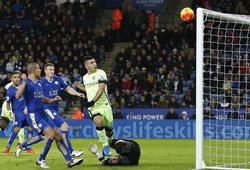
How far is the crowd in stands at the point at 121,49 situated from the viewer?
1053 inches

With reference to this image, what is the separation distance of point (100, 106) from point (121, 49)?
593 inches

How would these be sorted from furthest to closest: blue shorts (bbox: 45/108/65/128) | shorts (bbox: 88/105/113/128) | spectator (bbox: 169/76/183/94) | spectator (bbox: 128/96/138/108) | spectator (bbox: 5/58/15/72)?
spectator (bbox: 5/58/15/72) → spectator (bbox: 169/76/183/94) → spectator (bbox: 128/96/138/108) → blue shorts (bbox: 45/108/65/128) → shorts (bbox: 88/105/113/128)

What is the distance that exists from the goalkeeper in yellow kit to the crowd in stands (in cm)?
1116

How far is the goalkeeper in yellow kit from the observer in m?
13.8

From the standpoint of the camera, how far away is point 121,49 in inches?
1141

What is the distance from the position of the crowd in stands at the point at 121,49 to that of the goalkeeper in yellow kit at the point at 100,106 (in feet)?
36.6

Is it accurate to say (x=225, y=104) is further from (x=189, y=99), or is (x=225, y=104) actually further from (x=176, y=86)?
(x=176, y=86)

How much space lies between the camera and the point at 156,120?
24453 mm

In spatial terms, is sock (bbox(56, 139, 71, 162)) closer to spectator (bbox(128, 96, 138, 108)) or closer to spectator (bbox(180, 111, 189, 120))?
spectator (bbox(180, 111, 189, 120))

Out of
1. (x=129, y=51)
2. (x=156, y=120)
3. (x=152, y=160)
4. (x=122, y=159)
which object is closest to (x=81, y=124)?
(x=156, y=120)

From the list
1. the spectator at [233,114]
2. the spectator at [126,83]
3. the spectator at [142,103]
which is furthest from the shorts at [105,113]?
the spectator at [126,83]

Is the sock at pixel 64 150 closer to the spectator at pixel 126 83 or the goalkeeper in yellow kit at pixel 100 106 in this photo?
the goalkeeper in yellow kit at pixel 100 106

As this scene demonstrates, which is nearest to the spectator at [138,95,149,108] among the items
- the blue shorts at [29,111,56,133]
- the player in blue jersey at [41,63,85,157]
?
the player in blue jersey at [41,63,85,157]

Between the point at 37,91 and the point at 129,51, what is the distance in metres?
16.2
